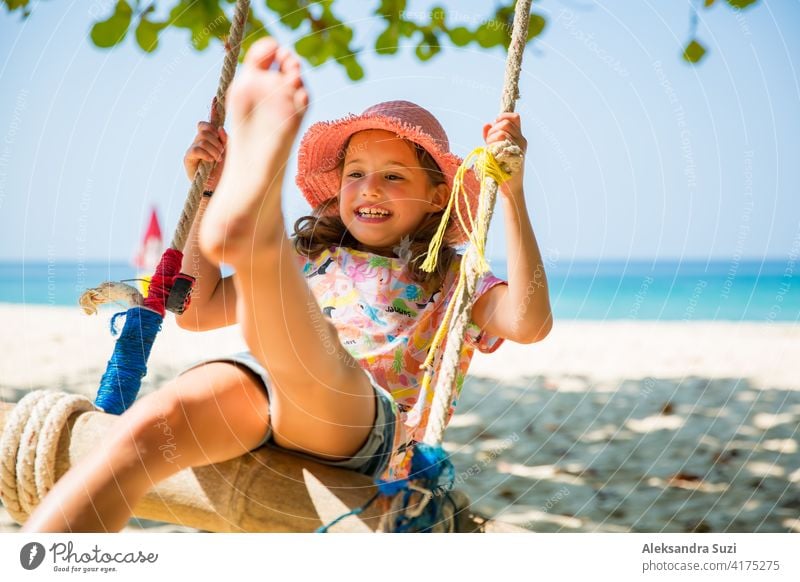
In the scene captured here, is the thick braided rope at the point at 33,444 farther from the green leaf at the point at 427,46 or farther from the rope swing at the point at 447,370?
the green leaf at the point at 427,46

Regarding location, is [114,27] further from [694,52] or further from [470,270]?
[694,52]

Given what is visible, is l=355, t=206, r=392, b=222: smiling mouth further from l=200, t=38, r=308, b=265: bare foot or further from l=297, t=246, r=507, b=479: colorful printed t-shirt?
l=200, t=38, r=308, b=265: bare foot

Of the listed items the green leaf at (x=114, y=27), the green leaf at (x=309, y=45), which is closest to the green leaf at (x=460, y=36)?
the green leaf at (x=309, y=45)

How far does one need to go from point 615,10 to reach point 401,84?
0.35 meters

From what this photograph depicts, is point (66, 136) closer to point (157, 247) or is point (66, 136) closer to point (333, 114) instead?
point (333, 114)

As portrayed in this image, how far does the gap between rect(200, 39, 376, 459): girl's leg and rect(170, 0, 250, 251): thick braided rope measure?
23 centimetres

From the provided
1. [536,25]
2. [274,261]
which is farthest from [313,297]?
[536,25]

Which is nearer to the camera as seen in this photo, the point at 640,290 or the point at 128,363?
the point at 128,363

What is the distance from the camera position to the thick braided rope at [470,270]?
Result: 76cm

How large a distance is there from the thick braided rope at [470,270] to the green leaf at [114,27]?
741 millimetres

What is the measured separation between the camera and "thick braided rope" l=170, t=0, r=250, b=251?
0.86 m

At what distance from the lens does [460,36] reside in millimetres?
1669

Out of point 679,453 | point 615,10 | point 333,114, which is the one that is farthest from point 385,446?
point 679,453

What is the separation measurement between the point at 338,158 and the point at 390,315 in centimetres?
25
